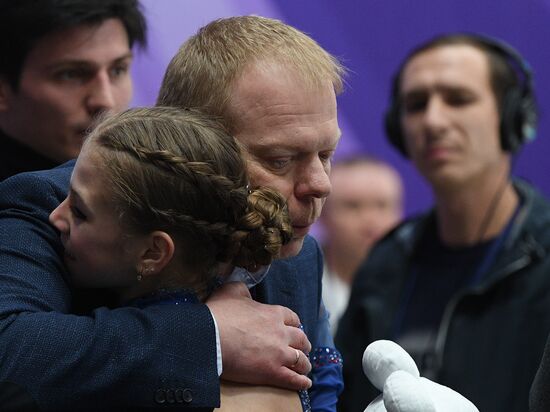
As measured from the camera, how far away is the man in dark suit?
5.24ft

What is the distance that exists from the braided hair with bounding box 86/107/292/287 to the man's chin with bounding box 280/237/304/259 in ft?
0.24

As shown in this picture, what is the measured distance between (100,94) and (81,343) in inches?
37.0

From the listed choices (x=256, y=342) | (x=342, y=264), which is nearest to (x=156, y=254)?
(x=256, y=342)

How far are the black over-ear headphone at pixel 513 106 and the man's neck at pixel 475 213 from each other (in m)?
0.15

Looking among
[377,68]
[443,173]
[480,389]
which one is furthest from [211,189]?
[377,68]

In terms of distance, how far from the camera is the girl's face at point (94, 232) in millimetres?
1662

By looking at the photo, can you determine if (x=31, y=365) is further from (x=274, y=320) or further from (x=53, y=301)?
(x=274, y=320)

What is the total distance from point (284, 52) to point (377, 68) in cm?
277

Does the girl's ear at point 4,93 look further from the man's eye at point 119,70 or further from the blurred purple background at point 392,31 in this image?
the blurred purple background at point 392,31

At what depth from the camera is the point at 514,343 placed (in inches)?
132

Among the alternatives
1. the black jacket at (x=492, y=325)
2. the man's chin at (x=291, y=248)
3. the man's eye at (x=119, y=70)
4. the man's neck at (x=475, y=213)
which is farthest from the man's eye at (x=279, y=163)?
the man's neck at (x=475, y=213)

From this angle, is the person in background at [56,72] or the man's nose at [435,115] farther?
the man's nose at [435,115]

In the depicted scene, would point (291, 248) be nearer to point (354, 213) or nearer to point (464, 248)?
point (464, 248)

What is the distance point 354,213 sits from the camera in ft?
17.4
